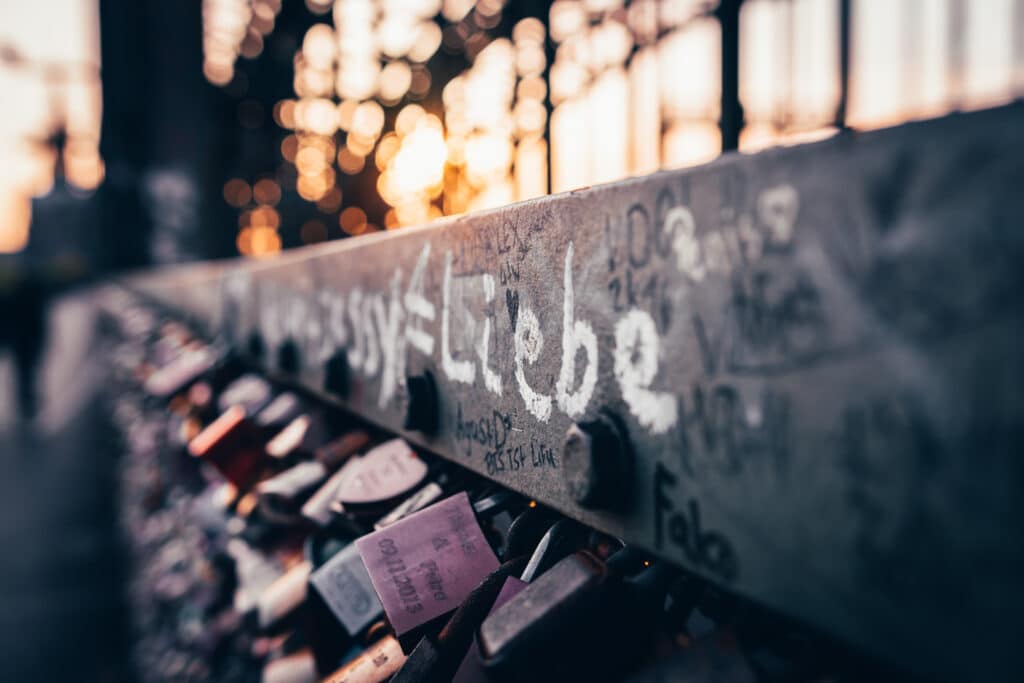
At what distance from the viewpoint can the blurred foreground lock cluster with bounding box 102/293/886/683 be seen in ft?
3.10

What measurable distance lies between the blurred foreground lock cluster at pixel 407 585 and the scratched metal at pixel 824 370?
0.13 metres

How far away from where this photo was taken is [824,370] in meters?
0.70

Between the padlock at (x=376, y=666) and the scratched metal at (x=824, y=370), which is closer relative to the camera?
the scratched metal at (x=824, y=370)

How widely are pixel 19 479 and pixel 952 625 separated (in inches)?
651

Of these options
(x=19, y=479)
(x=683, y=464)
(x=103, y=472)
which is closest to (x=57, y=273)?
(x=19, y=479)

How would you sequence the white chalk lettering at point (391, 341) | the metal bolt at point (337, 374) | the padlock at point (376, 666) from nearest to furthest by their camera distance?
the padlock at point (376, 666) < the white chalk lettering at point (391, 341) < the metal bolt at point (337, 374)

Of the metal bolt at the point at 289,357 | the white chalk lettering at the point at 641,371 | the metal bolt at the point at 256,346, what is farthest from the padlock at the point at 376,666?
the metal bolt at the point at 256,346

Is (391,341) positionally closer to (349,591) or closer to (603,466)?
(349,591)

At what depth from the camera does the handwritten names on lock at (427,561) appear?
1.31m

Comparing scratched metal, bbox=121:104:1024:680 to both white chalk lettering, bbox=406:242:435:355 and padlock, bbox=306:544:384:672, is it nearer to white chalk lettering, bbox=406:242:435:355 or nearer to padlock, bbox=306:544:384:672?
white chalk lettering, bbox=406:242:435:355

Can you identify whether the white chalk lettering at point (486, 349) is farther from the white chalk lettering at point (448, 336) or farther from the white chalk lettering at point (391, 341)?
the white chalk lettering at point (391, 341)

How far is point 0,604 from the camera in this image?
8.06m

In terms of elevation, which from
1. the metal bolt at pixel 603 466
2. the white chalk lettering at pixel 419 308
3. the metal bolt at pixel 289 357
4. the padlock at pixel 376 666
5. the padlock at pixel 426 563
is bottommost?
the padlock at pixel 376 666

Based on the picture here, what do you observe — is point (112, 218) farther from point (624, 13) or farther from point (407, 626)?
point (407, 626)
